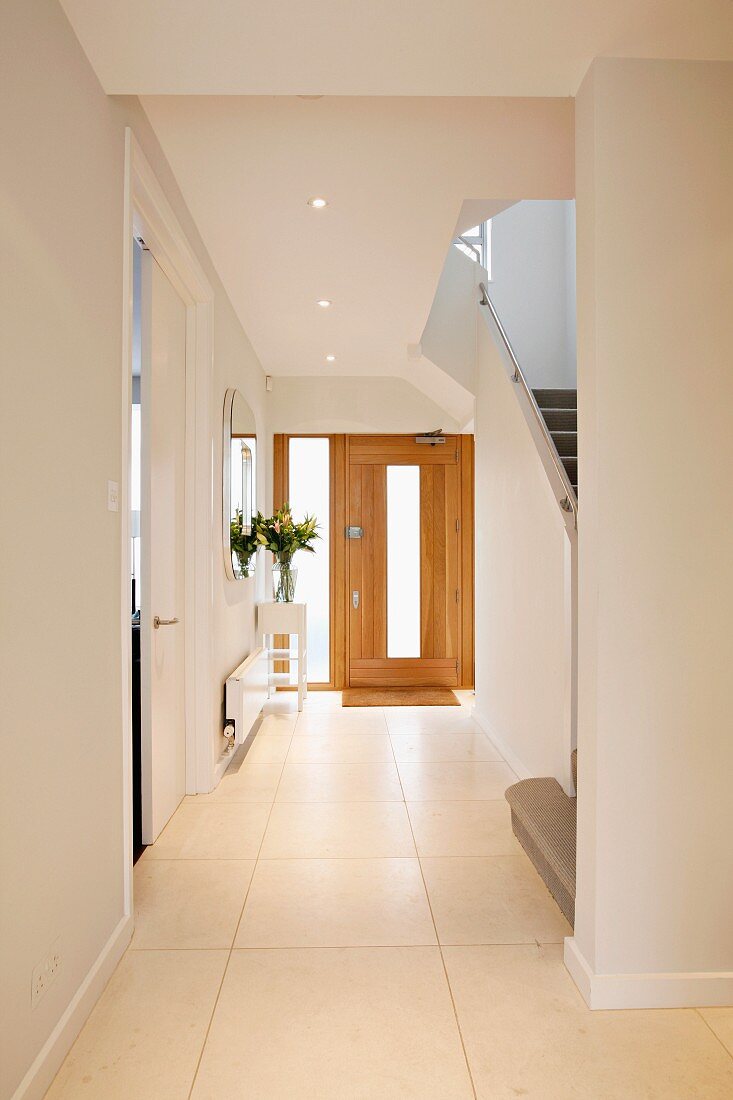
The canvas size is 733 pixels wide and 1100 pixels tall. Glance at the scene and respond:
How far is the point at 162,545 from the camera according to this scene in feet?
9.61

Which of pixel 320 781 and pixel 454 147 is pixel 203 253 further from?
pixel 320 781

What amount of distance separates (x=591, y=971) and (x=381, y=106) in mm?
2611

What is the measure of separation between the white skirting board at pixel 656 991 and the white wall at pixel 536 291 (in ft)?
14.3

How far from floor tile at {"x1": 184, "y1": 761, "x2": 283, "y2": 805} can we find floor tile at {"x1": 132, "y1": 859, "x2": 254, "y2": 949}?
2.21ft

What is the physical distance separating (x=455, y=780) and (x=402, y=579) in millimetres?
2576

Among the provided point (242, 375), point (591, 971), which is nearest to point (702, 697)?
point (591, 971)

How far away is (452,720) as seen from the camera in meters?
4.88

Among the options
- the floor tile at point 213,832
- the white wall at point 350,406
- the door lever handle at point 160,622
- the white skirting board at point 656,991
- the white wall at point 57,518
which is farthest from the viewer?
the white wall at point 350,406

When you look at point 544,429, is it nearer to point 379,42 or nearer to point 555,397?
point 555,397

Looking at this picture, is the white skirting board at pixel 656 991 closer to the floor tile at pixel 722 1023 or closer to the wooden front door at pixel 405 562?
the floor tile at pixel 722 1023

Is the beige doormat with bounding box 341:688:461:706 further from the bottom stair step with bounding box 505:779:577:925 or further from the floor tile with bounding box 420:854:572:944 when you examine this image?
the floor tile with bounding box 420:854:572:944

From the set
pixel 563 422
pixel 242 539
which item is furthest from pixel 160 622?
pixel 563 422

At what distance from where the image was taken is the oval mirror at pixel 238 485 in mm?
3758

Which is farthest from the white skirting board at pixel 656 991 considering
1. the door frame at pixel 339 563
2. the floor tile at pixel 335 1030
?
the door frame at pixel 339 563
